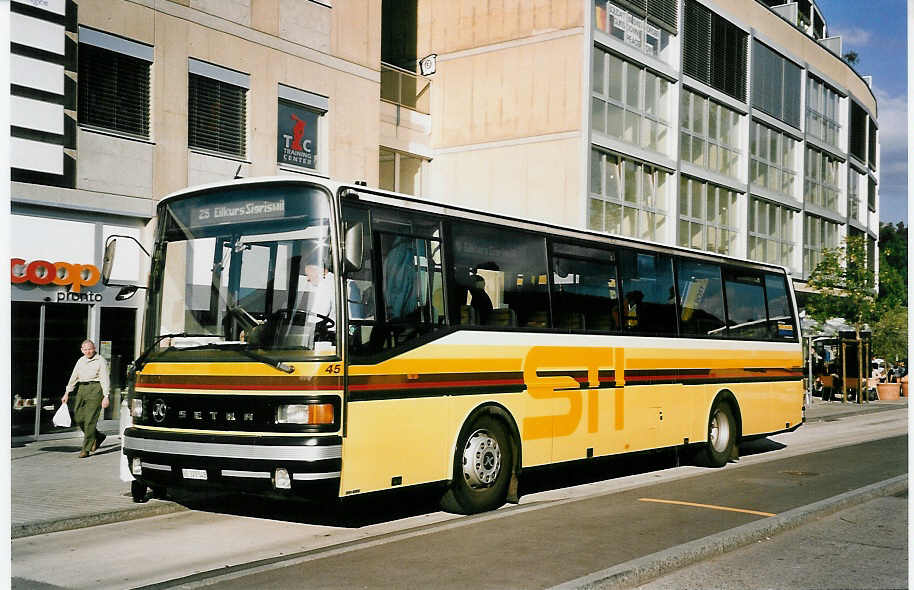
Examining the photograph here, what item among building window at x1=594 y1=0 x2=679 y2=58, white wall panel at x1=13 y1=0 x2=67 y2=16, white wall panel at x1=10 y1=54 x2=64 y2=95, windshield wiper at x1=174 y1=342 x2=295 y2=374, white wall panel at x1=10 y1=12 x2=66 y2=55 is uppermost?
building window at x1=594 y1=0 x2=679 y2=58

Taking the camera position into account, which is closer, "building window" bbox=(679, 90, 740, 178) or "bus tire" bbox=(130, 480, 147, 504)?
"bus tire" bbox=(130, 480, 147, 504)

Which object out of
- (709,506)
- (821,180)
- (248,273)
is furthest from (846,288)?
(248,273)

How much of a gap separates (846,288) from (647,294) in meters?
27.1

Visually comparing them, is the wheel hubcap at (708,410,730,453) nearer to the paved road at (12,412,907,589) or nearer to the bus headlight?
the paved road at (12,412,907,589)

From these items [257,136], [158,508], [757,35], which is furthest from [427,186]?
[158,508]

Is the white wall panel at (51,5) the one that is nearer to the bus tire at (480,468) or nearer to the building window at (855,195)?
the bus tire at (480,468)

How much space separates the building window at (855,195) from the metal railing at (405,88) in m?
26.7

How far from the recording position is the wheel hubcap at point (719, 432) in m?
14.9

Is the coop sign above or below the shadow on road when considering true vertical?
above

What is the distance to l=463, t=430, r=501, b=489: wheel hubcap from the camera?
10.2 metres

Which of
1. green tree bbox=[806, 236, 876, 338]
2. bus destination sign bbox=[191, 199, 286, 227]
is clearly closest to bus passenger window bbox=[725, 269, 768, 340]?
bus destination sign bbox=[191, 199, 286, 227]

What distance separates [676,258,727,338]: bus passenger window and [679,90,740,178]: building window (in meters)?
19.1

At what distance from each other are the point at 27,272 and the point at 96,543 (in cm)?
887

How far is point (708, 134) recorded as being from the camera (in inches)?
1398
